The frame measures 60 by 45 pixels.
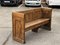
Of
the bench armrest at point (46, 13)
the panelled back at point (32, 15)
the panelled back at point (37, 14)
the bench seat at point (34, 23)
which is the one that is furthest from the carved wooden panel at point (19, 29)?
the bench armrest at point (46, 13)

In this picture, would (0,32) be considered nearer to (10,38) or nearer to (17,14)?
(10,38)

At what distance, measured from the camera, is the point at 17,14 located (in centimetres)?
338

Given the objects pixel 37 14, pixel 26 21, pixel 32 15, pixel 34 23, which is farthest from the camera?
pixel 37 14

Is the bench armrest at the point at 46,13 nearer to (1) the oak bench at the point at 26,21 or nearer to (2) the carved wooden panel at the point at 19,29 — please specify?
(1) the oak bench at the point at 26,21

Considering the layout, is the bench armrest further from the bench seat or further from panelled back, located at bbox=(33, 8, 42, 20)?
the bench seat

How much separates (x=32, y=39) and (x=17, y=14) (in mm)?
795

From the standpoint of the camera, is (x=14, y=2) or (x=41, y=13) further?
(x=14, y=2)

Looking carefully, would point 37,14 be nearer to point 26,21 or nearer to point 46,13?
point 46,13

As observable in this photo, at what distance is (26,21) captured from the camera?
13.0 ft

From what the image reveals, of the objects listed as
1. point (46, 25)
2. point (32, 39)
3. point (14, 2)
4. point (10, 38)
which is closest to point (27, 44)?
point (32, 39)

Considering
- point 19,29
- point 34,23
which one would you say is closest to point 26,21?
point 34,23

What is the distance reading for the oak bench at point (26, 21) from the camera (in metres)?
3.36

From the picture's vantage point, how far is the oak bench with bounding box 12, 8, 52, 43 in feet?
11.0

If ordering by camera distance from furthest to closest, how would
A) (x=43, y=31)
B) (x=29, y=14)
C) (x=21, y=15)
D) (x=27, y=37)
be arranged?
(x=43, y=31) → (x=29, y=14) → (x=27, y=37) → (x=21, y=15)
